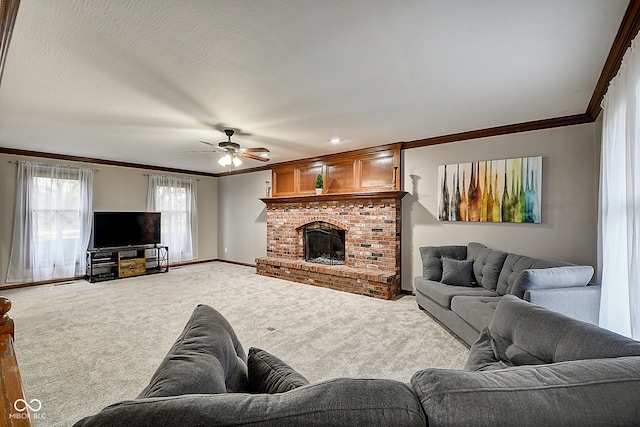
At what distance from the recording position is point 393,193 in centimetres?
479

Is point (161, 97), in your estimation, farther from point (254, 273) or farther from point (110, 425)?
point (254, 273)

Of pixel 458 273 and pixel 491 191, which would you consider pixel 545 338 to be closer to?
pixel 458 273

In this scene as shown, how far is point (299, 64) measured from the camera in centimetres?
231

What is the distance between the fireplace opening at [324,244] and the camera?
19.0 feet

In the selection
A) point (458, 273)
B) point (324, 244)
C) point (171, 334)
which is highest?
point (324, 244)

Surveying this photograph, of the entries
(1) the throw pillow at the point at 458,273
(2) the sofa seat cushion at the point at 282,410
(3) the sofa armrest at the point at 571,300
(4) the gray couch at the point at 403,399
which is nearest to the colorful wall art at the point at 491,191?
(1) the throw pillow at the point at 458,273

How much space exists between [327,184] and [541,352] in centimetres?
479

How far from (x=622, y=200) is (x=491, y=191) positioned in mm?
1878

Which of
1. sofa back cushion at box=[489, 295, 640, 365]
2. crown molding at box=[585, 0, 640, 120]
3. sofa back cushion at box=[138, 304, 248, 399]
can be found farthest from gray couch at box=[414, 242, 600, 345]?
sofa back cushion at box=[138, 304, 248, 399]

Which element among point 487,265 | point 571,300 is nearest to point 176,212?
point 487,265

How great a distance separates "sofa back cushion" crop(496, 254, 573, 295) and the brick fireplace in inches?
64.6

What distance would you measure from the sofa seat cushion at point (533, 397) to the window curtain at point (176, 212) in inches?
295

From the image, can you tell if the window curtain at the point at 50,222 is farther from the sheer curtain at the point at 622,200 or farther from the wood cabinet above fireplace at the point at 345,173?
the sheer curtain at the point at 622,200

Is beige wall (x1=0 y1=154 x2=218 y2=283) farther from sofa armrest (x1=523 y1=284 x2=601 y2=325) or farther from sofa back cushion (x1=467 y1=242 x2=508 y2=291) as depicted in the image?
sofa armrest (x1=523 y1=284 x2=601 y2=325)
